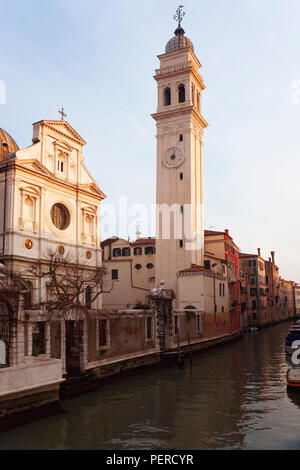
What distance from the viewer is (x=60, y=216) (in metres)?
33.5

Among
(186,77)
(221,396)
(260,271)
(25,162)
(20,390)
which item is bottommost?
(221,396)

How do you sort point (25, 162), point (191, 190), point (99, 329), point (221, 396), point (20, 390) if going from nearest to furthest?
point (20, 390) → point (221, 396) → point (99, 329) → point (25, 162) → point (191, 190)

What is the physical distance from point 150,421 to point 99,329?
8593 mm

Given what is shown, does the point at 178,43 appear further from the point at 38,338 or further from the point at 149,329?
the point at 38,338

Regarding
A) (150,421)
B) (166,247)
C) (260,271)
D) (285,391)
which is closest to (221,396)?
(285,391)

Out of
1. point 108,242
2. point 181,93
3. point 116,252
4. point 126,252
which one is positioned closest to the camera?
point 181,93

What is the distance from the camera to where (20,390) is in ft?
46.8

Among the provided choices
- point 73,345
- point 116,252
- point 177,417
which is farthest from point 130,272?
point 177,417

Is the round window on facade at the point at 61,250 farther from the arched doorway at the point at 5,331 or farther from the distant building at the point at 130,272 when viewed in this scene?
the arched doorway at the point at 5,331

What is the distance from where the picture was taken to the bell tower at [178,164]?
43.2 m

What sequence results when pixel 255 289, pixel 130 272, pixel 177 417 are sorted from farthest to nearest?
1. pixel 255 289
2. pixel 130 272
3. pixel 177 417

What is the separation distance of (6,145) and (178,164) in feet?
57.1

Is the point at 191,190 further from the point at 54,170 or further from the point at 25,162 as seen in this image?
the point at 25,162

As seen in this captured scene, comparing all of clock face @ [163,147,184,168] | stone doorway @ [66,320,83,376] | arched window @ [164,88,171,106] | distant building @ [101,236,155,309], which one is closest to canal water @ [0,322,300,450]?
stone doorway @ [66,320,83,376]
